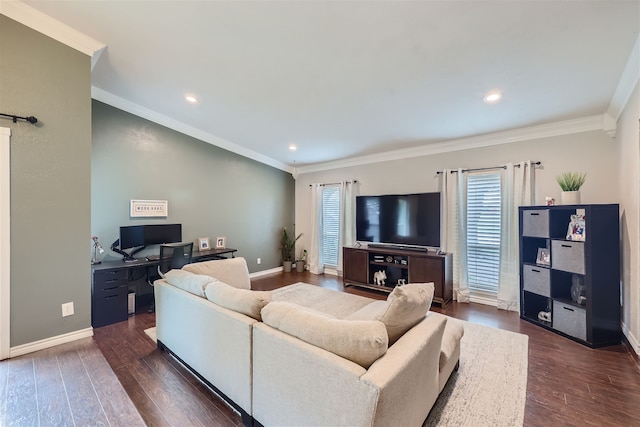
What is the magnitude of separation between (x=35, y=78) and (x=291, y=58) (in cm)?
251

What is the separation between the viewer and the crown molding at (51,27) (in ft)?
7.47

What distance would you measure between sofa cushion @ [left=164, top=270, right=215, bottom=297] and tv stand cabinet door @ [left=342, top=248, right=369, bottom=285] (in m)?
3.10

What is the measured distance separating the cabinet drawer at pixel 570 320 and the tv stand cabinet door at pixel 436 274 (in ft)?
4.03

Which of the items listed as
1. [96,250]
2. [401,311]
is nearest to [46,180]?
[96,250]

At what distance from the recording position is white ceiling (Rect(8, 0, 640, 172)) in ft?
6.19

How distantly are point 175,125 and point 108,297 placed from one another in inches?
116

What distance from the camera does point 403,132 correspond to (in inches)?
157

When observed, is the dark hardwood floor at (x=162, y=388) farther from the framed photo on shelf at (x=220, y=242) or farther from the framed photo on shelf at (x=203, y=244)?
the framed photo on shelf at (x=220, y=242)

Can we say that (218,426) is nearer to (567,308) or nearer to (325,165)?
(567,308)

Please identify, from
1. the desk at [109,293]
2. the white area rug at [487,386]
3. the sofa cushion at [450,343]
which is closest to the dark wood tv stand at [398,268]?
the white area rug at [487,386]

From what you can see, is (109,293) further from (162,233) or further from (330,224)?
(330,224)

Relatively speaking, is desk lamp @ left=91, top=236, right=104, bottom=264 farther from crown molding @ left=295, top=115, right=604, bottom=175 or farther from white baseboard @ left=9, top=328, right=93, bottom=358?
crown molding @ left=295, top=115, right=604, bottom=175

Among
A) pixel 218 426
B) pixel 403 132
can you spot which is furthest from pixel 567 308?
pixel 218 426

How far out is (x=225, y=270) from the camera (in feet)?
9.66
